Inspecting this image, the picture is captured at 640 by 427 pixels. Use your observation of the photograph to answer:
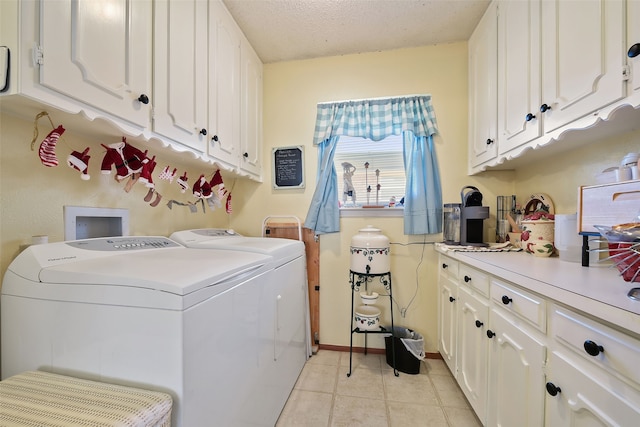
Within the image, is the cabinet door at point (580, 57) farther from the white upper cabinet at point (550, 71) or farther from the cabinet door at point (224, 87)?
the cabinet door at point (224, 87)

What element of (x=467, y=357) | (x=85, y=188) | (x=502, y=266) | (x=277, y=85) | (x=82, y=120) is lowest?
(x=467, y=357)

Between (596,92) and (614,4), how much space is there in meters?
0.28

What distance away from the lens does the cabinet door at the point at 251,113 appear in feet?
6.56

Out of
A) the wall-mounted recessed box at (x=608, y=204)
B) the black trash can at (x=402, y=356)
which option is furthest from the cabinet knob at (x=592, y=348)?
the black trash can at (x=402, y=356)

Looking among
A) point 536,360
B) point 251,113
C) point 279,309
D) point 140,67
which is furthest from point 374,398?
point 251,113

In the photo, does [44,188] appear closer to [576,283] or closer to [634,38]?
[576,283]

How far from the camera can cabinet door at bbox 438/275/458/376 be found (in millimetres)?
1689

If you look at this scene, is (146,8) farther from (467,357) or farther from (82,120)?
(467,357)

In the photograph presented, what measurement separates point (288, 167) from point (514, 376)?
2.02m

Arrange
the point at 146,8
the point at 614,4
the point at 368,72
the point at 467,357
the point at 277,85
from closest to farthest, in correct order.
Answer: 1. the point at 614,4
2. the point at 146,8
3. the point at 467,357
4. the point at 368,72
5. the point at 277,85

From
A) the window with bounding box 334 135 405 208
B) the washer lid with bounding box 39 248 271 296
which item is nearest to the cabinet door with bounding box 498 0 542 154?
the window with bounding box 334 135 405 208

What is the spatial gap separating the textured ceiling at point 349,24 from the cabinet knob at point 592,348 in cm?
204

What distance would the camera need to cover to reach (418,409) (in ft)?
5.03

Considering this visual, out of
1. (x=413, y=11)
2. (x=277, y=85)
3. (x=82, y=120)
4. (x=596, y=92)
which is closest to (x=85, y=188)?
(x=82, y=120)
